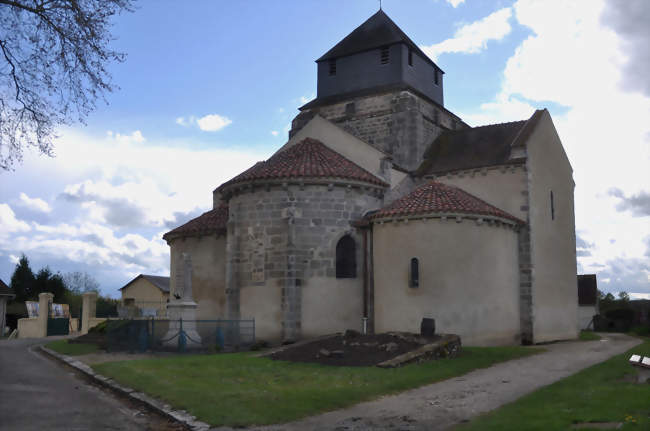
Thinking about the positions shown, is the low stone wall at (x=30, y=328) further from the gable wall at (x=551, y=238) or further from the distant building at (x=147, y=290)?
the gable wall at (x=551, y=238)

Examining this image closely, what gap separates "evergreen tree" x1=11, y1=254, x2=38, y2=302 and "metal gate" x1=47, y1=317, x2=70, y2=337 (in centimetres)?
1778

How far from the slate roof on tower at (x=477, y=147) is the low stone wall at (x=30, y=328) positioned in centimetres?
2283

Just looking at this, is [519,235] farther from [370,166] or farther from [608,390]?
[608,390]

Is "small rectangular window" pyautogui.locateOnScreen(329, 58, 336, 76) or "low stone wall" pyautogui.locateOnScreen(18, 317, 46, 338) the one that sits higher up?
"small rectangular window" pyautogui.locateOnScreen(329, 58, 336, 76)

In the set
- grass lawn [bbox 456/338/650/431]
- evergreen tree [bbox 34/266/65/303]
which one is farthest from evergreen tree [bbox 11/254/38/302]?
grass lawn [bbox 456/338/650/431]

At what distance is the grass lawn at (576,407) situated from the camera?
8727 millimetres

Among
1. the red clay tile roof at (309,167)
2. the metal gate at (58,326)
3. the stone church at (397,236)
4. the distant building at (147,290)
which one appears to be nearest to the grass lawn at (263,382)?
the stone church at (397,236)

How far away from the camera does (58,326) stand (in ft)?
119

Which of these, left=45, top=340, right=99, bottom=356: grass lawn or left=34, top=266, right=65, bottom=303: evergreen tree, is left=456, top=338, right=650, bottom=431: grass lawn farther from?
left=34, top=266, right=65, bottom=303: evergreen tree

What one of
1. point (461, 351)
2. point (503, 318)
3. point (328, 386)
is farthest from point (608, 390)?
point (503, 318)

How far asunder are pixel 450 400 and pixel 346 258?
11474mm

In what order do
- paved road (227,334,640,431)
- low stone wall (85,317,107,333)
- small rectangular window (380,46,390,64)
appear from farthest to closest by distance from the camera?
low stone wall (85,317,107,333)
small rectangular window (380,46,390,64)
paved road (227,334,640,431)

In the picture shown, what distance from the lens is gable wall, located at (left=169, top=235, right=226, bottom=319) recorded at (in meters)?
25.2

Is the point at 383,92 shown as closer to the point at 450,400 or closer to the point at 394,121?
the point at 394,121
